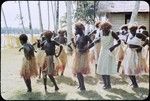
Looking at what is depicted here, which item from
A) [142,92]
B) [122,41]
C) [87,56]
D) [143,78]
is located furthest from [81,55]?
[122,41]

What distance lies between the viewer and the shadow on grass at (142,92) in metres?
7.37

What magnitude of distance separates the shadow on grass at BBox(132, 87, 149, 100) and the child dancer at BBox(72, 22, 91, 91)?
40.5 inches

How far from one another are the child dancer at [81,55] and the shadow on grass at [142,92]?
1.03m

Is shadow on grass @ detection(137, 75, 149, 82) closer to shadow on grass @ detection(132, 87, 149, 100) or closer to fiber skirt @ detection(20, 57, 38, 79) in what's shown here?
shadow on grass @ detection(132, 87, 149, 100)

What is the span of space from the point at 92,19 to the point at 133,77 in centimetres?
294

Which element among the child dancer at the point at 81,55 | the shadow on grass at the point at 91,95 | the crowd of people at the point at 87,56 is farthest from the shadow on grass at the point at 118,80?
the shadow on grass at the point at 91,95

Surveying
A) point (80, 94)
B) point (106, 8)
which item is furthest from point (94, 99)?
point (106, 8)

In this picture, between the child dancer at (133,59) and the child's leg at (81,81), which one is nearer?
the child's leg at (81,81)

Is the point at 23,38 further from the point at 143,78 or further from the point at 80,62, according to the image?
the point at 143,78

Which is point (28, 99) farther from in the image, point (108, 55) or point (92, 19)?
point (92, 19)

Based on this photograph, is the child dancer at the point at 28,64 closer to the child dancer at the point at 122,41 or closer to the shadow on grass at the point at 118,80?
the shadow on grass at the point at 118,80

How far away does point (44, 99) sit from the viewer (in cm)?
730

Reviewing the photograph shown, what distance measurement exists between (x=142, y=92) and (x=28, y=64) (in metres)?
2.25

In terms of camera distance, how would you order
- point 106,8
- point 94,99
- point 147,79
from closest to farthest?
point 94,99
point 147,79
point 106,8
